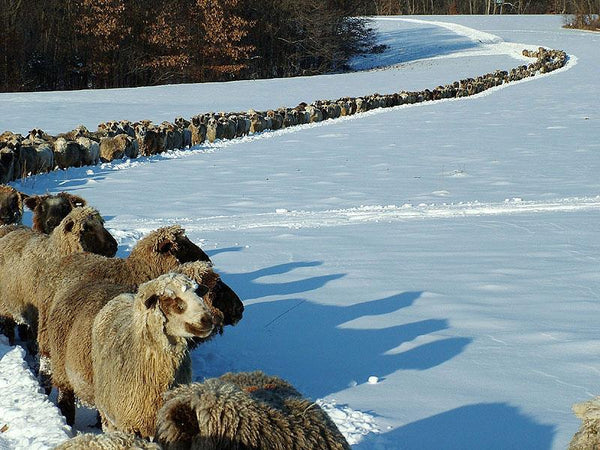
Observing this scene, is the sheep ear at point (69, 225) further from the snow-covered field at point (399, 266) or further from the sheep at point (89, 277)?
the snow-covered field at point (399, 266)

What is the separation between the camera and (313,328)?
6.50 meters

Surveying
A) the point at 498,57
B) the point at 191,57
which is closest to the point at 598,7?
the point at 498,57

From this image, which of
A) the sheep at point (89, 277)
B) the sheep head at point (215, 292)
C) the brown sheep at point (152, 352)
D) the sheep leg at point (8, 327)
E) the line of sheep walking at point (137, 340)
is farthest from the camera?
the sheep leg at point (8, 327)

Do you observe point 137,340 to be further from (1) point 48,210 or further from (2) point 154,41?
(2) point 154,41

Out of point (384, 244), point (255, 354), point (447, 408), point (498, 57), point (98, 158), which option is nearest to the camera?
point (447, 408)

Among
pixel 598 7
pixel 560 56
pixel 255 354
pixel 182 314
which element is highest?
pixel 598 7

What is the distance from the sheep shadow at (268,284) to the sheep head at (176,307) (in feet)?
10.9

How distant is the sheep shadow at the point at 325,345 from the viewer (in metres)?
5.55

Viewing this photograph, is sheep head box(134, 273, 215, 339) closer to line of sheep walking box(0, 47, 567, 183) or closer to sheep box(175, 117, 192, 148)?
line of sheep walking box(0, 47, 567, 183)

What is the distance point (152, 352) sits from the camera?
419 centimetres

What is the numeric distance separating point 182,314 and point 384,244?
5.57 m

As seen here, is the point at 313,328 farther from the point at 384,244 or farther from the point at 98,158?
the point at 98,158

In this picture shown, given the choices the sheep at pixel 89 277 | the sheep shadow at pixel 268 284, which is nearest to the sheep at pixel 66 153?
the sheep shadow at pixel 268 284

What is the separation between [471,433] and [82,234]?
3807mm
